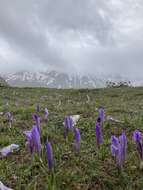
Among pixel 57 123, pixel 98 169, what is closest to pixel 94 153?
pixel 98 169

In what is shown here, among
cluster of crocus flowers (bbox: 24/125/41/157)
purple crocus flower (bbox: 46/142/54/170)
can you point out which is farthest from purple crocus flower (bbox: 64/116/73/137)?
purple crocus flower (bbox: 46/142/54/170)

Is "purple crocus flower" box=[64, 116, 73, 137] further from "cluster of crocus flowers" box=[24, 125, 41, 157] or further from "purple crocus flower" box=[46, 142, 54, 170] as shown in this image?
"purple crocus flower" box=[46, 142, 54, 170]

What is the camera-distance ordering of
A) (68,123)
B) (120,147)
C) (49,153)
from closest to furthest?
(49,153), (120,147), (68,123)

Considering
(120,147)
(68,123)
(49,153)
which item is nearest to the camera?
(49,153)

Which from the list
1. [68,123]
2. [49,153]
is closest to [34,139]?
[49,153]

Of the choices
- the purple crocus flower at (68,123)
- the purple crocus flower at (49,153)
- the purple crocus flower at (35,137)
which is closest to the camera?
the purple crocus flower at (49,153)

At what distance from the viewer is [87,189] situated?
11.5ft

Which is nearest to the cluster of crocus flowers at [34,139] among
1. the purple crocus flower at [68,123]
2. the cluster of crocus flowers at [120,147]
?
the cluster of crocus flowers at [120,147]

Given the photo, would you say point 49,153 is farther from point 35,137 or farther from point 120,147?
point 120,147

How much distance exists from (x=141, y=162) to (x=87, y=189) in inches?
30.6

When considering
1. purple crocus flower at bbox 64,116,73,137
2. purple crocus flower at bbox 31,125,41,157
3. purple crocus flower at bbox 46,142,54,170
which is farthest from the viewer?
purple crocus flower at bbox 64,116,73,137

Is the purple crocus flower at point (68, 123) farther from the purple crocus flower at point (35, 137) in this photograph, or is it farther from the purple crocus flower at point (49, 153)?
the purple crocus flower at point (49, 153)

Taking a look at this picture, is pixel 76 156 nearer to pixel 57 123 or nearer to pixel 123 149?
pixel 123 149

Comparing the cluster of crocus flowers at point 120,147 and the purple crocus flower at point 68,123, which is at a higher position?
the purple crocus flower at point 68,123
